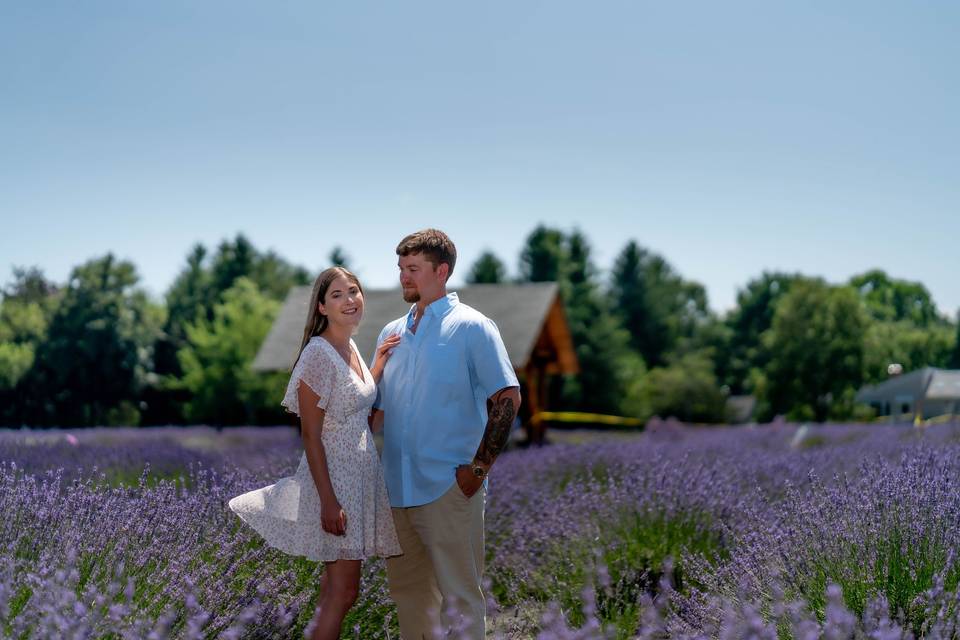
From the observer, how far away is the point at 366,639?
3795 millimetres

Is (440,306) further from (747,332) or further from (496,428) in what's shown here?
(747,332)

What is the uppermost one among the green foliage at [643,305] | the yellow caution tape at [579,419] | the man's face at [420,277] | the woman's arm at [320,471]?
the green foliage at [643,305]

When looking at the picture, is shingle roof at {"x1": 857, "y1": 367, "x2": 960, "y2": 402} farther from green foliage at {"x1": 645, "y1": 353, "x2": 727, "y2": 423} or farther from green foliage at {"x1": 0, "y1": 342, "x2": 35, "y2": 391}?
green foliage at {"x1": 0, "y1": 342, "x2": 35, "y2": 391}

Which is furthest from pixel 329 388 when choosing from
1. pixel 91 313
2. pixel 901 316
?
pixel 901 316

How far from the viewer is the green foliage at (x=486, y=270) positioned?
3844cm

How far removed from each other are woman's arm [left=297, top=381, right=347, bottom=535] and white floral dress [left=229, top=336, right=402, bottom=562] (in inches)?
2.0

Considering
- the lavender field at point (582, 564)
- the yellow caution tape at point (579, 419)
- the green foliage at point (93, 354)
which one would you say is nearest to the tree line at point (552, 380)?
the green foliage at point (93, 354)

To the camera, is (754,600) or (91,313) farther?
(91,313)

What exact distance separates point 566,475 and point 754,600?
4084 millimetres

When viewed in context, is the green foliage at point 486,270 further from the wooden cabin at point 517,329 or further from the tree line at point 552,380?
the wooden cabin at point 517,329

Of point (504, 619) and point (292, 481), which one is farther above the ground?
point (292, 481)

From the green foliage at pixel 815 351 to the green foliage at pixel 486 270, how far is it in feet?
39.1

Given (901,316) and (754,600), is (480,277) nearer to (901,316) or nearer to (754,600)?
(754,600)

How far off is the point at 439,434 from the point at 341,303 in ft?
1.99
